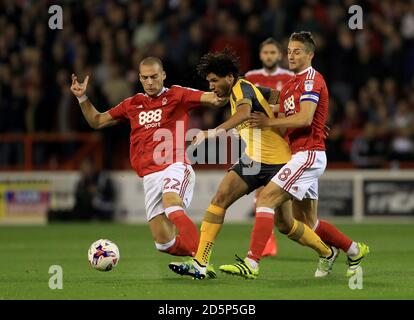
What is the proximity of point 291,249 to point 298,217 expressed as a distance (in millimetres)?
3423

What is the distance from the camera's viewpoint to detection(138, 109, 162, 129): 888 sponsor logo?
10055 millimetres

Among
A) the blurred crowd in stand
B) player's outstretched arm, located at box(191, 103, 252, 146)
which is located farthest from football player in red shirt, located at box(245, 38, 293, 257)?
the blurred crowd in stand

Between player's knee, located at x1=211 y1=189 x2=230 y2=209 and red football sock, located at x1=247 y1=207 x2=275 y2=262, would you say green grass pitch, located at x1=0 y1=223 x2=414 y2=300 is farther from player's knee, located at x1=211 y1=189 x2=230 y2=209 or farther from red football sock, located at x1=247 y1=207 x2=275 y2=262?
player's knee, located at x1=211 y1=189 x2=230 y2=209

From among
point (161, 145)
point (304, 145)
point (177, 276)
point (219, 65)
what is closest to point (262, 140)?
point (304, 145)

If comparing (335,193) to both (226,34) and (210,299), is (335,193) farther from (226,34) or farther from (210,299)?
(210,299)

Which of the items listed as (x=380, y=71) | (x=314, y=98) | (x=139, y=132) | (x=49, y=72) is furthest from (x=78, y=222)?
(x=314, y=98)

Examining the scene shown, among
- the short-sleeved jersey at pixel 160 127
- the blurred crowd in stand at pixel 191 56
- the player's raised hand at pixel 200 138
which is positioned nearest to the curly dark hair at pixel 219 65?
the short-sleeved jersey at pixel 160 127

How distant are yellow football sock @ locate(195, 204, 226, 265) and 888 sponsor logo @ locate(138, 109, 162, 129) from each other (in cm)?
104

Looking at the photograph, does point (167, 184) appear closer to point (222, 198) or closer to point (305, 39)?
point (222, 198)

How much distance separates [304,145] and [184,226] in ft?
4.27

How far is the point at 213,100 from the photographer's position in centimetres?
981
